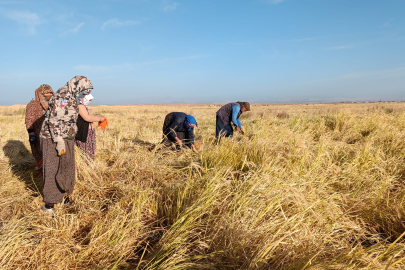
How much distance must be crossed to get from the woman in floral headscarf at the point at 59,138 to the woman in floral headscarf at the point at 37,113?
1.02 metres

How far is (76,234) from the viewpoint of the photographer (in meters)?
1.85

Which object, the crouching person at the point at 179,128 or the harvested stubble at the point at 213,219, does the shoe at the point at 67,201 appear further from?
the crouching person at the point at 179,128

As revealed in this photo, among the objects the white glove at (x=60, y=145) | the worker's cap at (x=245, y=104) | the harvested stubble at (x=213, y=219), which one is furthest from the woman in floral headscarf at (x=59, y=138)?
the worker's cap at (x=245, y=104)

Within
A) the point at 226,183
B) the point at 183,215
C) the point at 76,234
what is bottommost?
the point at 76,234

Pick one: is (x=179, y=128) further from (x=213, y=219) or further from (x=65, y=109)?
(x=213, y=219)

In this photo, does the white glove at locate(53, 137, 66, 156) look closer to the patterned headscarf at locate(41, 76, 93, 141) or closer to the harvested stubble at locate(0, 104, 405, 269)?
the patterned headscarf at locate(41, 76, 93, 141)

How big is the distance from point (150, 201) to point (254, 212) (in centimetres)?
99

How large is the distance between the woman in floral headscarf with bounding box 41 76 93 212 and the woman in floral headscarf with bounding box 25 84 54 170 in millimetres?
1020

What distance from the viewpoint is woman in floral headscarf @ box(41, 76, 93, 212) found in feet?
7.34

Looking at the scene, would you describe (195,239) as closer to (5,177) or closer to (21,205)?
(21,205)

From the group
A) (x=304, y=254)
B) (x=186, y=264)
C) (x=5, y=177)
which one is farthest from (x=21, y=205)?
(x=304, y=254)

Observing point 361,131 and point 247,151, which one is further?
point 361,131

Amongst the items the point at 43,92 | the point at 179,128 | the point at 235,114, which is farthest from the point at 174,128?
the point at 43,92

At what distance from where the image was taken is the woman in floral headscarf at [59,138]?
2.24 meters
